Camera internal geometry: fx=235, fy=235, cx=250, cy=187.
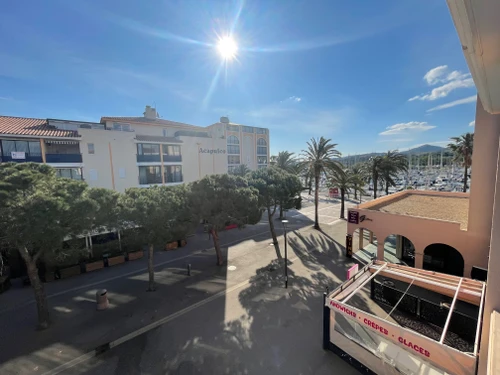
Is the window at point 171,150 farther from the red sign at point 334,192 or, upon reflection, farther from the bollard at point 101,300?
the red sign at point 334,192

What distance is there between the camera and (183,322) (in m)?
11.3

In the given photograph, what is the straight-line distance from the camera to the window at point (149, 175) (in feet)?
87.2

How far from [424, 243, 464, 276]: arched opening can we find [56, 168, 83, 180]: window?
29.8 m

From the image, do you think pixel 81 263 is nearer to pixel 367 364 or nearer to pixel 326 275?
pixel 326 275

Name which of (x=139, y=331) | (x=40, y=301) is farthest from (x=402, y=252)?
(x=40, y=301)

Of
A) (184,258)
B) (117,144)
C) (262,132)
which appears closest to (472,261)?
(184,258)

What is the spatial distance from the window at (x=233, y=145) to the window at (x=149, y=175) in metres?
18.5

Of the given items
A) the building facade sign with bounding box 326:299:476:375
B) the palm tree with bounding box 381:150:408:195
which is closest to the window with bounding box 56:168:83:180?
the building facade sign with bounding box 326:299:476:375

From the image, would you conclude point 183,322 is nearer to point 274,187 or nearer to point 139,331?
point 139,331

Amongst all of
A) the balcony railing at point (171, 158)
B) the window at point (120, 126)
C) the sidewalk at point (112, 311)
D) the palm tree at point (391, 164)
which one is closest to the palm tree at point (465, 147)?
the palm tree at point (391, 164)

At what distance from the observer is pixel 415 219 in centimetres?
1437

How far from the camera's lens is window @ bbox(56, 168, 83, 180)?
71.2 ft

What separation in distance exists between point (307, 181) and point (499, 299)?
24288 mm

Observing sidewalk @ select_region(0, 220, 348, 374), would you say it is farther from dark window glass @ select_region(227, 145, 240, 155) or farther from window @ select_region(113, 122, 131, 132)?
dark window glass @ select_region(227, 145, 240, 155)
